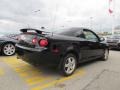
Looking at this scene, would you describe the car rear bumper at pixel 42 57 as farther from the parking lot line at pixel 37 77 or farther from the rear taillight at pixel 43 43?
the parking lot line at pixel 37 77

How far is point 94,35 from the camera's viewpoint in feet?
19.1

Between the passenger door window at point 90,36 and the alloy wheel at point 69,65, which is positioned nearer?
the alloy wheel at point 69,65

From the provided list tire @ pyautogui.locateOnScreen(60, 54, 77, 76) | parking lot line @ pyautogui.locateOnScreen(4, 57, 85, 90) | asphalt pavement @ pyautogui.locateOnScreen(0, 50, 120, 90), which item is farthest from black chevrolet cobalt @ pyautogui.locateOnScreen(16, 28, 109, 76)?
asphalt pavement @ pyautogui.locateOnScreen(0, 50, 120, 90)

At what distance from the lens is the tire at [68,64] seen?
4197 mm

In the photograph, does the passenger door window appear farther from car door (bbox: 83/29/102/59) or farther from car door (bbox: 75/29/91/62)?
Answer: car door (bbox: 75/29/91/62)

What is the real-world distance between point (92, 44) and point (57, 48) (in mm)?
1923

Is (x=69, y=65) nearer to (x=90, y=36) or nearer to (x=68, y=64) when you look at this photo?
(x=68, y=64)

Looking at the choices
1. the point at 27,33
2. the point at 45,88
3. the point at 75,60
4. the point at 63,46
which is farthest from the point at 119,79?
the point at 27,33

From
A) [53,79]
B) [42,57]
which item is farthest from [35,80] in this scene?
→ [42,57]

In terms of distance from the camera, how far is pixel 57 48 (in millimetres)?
3986

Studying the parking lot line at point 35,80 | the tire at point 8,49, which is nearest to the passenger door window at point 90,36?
the parking lot line at point 35,80

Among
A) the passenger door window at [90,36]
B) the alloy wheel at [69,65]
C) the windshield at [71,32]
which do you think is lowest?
the alloy wheel at [69,65]

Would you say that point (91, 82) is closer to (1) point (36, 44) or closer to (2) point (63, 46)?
(2) point (63, 46)

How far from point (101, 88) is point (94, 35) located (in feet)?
9.07
